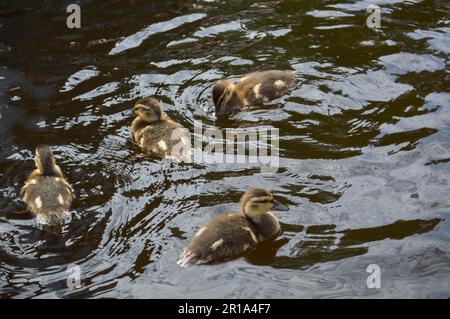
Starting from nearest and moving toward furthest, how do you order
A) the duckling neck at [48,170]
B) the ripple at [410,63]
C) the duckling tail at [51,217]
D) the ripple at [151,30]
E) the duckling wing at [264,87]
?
the duckling tail at [51,217] → the duckling neck at [48,170] → the duckling wing at [264,87] → the ripple at [410,63] → the ripple at [151,30]

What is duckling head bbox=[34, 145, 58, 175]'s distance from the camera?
5445 millimetres

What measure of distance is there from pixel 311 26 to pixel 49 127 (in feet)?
9.26

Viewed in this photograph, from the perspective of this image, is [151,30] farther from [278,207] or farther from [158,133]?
[278,207]

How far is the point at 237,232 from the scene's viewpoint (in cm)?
481

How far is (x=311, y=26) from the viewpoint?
758cm

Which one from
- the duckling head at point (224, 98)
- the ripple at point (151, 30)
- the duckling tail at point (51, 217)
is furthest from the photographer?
the ripple at point (151, 30)

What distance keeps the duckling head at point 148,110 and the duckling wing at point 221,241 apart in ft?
4.82

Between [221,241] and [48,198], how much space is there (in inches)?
49.5

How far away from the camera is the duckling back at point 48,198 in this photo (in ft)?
16.6

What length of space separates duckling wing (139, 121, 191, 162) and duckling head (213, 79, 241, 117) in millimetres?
442

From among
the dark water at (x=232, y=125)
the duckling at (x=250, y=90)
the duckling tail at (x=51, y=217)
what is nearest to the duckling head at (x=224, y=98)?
the duckling at (x=250, y=90)

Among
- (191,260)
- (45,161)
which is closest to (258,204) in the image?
(191,260)

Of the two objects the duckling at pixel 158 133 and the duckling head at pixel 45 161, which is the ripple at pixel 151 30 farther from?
the duckling head at pixel 45 161

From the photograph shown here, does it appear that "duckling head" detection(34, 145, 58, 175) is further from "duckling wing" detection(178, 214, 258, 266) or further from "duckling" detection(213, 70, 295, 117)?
"duckling" detection(213, 70, 295, 117)
